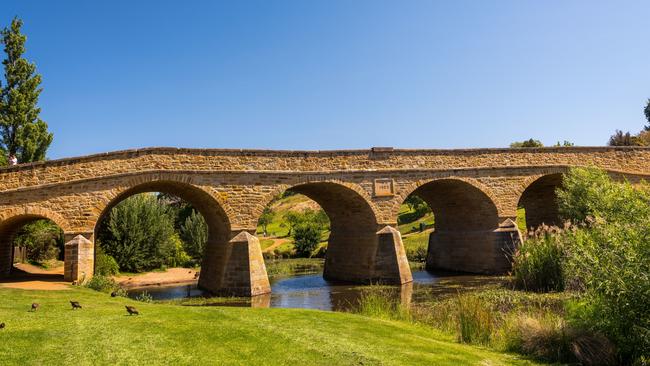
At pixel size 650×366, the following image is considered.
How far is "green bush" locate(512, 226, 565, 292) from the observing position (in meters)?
16.8

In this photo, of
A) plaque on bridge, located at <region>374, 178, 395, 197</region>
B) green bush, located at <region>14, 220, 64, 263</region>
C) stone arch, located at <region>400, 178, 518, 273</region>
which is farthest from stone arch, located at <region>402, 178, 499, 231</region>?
green bush, located at <region>14, 220, 64, 263</region>

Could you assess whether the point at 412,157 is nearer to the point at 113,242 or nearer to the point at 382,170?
the point at 382,170

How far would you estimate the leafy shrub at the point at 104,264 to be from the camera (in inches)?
955

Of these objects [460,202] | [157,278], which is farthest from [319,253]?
[460,202]

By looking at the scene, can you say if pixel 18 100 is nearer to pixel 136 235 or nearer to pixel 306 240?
pixel 136 235

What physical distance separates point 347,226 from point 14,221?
1483 centimetres

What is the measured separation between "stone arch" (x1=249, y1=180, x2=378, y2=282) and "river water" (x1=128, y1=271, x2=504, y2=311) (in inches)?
40.5

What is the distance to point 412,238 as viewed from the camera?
139ft

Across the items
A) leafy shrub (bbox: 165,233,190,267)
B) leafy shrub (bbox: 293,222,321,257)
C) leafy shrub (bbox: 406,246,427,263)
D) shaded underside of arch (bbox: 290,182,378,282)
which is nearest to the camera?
shaded underside of arch (bbox: 290,182,378,282)

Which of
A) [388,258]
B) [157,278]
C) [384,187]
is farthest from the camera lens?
[157,278]

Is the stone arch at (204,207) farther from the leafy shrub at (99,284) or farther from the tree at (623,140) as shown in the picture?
the tree at (623,140)

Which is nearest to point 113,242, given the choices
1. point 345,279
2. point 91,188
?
point 91,188

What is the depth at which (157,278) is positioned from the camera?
2772 centimetres

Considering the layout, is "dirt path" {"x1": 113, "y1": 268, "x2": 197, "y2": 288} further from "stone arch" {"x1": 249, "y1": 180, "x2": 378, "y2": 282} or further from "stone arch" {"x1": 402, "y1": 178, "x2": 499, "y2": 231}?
"stone arch" {"x1": 402, "y1": 178, "x2": 499, "y2": 231}
